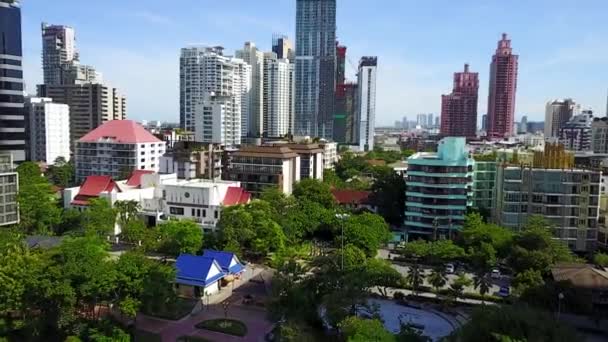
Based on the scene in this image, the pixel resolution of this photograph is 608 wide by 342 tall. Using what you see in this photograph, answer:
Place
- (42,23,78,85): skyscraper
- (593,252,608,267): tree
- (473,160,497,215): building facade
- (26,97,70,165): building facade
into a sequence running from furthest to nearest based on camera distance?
(42,23,78,85): skyscraper, (26,97,70,165): building facade, (473,160,497,215): building facade, (593,252,608,267): tree

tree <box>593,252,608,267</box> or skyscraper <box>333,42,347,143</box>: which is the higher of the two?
skyscraper <box>333,42,347,143</box>

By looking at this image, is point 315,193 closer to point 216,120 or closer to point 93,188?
point 93,188

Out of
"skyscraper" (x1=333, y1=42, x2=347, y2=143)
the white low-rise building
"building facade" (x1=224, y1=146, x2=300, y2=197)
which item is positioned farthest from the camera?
"skyscraper" (x1=333, y1=42, x2=347, y2=143)

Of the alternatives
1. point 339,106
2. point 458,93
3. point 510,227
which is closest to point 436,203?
point 510,227

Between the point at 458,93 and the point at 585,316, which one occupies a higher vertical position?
the point at 458,93

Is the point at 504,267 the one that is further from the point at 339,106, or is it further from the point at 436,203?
the point at 339,106

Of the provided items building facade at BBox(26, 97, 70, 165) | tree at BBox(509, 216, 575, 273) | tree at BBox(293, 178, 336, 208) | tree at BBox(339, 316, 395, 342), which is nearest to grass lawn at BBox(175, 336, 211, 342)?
tree at BBox(339, 316, 395, 342)

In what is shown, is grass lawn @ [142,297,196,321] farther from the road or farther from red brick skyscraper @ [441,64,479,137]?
red brick skyscraper @ [441,64,479,137]
